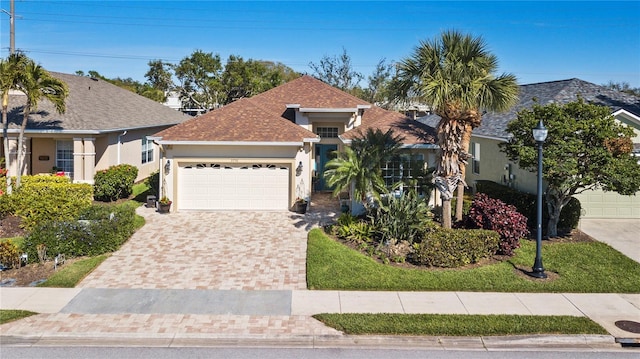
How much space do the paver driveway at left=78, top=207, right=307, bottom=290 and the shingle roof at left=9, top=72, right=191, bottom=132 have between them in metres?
6.16

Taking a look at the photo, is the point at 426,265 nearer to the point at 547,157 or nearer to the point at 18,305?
the point at 547,157

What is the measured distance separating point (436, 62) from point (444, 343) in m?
8.57

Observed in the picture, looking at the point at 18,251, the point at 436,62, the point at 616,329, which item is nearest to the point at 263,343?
the point at 616,329

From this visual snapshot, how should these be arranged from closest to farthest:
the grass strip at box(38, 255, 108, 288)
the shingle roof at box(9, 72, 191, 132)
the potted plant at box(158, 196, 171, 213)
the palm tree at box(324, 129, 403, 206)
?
the grass strip at box(38, 255, 108, 288) → the palm tree at box(324, 129, 403, 206) → the potted plant at box(158, 196, 171, 213) → the shingle roof at box(9, 72, 191, 132)

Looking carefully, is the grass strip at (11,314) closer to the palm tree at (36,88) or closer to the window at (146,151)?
the palm tree at (36,88)

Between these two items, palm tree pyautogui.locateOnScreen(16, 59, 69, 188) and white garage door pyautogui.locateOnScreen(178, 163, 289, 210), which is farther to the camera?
white garage door pyautogui.locateOnScreen(178, 163, 289, 210)

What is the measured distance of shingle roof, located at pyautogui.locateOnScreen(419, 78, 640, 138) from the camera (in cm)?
2011

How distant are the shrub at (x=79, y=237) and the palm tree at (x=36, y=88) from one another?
621 centimetres

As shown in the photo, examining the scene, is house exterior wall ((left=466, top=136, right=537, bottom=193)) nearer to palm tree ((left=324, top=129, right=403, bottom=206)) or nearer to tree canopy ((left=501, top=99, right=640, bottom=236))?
tree canopy ((left=501, top=99, right=640, bottom=236))

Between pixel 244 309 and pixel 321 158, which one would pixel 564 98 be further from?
pixel 244 309

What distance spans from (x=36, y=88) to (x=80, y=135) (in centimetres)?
313

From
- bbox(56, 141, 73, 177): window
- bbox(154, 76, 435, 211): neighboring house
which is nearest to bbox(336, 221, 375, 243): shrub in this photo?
bbox(154, 76, 435, 211): neighboring house

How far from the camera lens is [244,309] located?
10.4 m

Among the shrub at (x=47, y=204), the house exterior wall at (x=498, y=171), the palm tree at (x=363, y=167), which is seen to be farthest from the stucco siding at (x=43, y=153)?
the house exterior wall at (x=498, y=171)
